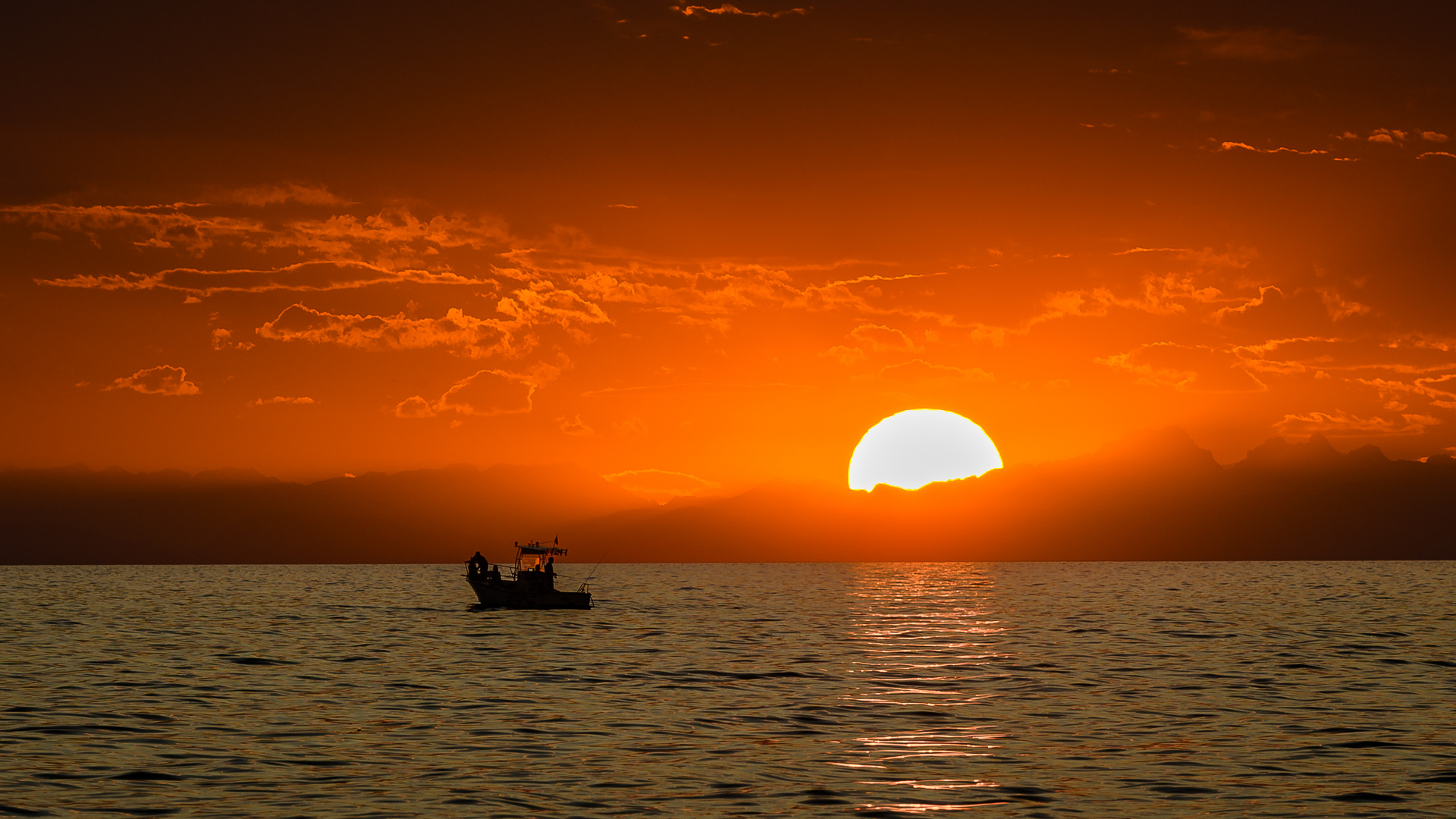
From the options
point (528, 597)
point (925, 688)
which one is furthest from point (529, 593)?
point (925, 688)

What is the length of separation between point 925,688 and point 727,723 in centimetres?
1252

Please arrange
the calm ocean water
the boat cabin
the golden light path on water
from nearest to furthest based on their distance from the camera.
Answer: the calm ocean water
the golden light path on water
the boat cabin

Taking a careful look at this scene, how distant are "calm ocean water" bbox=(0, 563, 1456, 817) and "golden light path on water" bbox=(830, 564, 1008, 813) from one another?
0.56 ft

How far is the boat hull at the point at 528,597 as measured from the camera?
330ft

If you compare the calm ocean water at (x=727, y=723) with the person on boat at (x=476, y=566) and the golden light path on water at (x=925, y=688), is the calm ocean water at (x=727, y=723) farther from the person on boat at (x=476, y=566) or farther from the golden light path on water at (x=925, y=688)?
the person on boat at (x=476, y=566)

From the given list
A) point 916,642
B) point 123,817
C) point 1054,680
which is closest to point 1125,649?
point 916,642

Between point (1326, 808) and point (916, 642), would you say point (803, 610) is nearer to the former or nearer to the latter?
point (916, 642)

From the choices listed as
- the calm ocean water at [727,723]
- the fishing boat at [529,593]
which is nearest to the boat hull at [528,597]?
the fishing boat at [529,593]

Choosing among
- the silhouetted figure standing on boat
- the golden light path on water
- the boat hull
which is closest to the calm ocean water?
the golden light path on water

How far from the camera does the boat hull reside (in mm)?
100562

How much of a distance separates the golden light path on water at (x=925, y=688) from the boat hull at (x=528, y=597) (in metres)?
21.7

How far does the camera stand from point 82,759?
3062 centimetres

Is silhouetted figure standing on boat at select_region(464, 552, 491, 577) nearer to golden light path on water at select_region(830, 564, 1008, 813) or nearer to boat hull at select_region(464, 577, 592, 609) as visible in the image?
boat hull at select_region(464, 577, 592, 609)

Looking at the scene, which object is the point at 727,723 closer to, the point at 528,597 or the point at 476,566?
the point at 528,597
